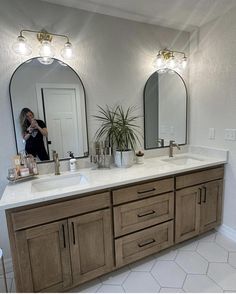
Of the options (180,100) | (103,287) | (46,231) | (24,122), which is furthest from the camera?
(180,100)

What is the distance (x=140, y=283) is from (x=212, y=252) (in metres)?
0.84

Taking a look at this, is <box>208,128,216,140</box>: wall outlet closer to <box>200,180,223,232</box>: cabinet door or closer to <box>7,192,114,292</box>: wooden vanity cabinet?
<box>200,180,223,232</box>: cabinet door

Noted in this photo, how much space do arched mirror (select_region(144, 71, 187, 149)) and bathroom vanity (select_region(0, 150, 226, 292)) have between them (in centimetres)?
46

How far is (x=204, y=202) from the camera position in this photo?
6.85 feet

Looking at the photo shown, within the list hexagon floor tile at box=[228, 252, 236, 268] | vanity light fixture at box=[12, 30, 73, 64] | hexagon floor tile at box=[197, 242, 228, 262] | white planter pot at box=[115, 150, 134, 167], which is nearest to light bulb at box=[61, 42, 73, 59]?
vanity light fixture at box=[12, 30, 73, 64]

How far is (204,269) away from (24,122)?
6.83 ft

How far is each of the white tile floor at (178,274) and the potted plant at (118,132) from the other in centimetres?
98

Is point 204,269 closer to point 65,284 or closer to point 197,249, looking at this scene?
point 197,249

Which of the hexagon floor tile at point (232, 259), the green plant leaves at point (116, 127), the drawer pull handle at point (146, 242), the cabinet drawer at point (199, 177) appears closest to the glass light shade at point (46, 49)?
the green plant leaves at point (116, 127)

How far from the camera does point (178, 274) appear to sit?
1.72 meters

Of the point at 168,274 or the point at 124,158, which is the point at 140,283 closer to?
the point at 168,274

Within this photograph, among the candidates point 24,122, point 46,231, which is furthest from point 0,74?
point 46,231

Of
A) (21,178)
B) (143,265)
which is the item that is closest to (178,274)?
(143,265)

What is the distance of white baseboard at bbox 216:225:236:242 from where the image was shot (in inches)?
85.4
